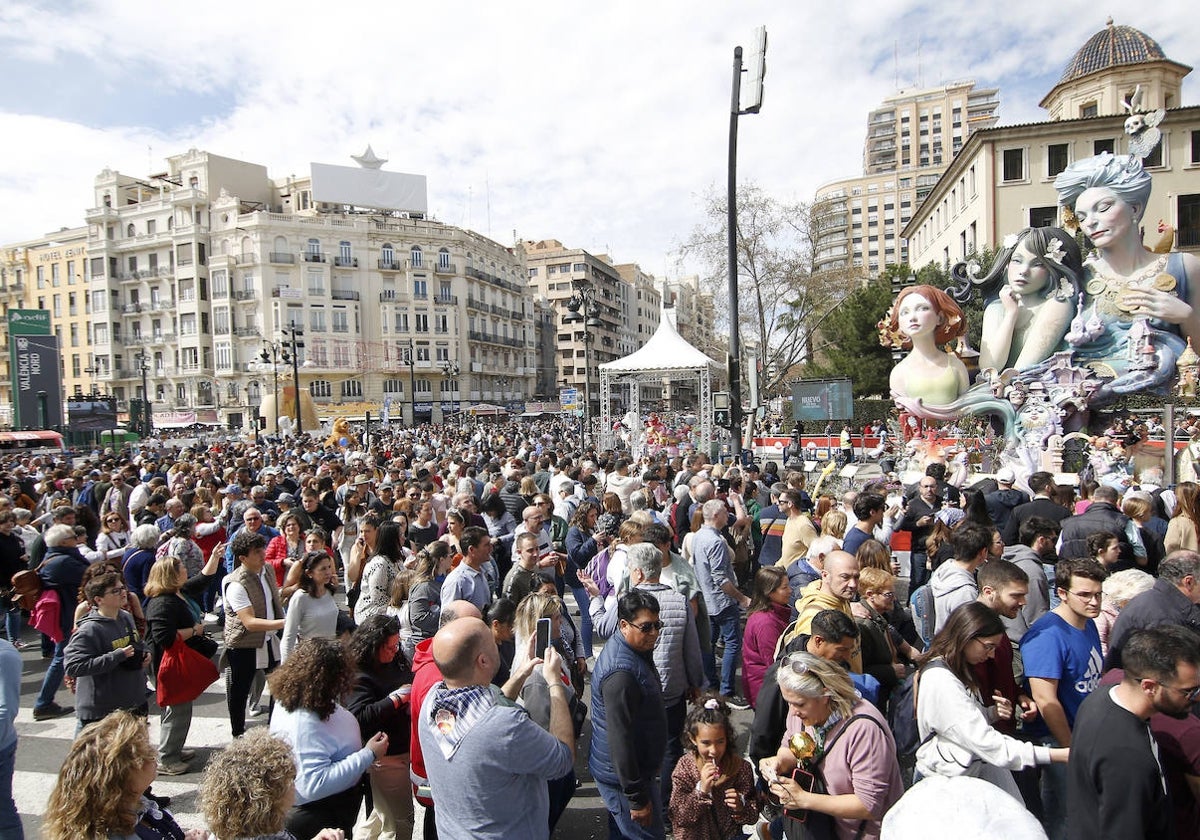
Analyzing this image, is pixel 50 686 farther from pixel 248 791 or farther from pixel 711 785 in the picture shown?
pixel 711 785

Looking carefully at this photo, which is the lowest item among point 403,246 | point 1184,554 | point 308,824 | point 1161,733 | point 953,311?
point 308,824

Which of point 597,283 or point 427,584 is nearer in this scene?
point 427,584

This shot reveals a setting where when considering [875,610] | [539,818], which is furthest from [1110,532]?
[539,818]

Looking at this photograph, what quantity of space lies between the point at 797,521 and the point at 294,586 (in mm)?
4110

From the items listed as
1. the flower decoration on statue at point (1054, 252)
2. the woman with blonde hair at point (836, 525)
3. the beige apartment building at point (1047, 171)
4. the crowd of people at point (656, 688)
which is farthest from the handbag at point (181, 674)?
the beige apartment building at point (1047, 171)

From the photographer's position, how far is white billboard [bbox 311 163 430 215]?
52500 millimetres

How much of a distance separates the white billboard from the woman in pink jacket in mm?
56040

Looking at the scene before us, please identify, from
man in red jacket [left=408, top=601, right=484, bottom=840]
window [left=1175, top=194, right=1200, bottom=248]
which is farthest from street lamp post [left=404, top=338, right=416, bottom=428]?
window [left=1175, top=194, right=1200, bottom=248]

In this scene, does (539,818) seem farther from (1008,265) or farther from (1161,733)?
(1008,265)

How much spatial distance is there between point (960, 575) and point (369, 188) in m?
58.2

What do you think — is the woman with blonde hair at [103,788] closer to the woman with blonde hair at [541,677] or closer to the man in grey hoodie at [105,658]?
the woman with blonde hair at [541,677]

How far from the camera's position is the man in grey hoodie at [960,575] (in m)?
4.09

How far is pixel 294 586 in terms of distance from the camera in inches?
199

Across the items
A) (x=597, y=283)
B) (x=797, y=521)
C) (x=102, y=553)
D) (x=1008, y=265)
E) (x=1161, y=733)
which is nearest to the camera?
(x=1161, y=733)
